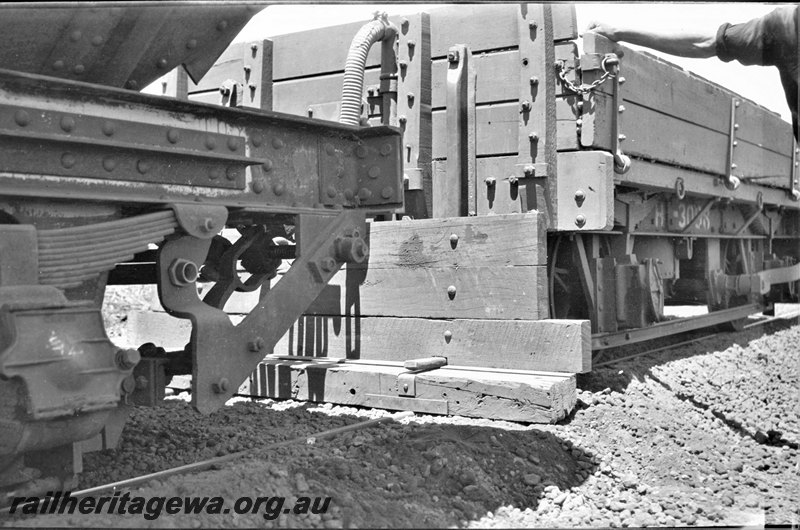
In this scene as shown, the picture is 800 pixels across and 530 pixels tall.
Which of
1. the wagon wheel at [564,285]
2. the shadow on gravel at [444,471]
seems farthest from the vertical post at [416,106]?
the shadow on gravel at [444,471]

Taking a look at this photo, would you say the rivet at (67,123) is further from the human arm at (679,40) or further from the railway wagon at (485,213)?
the human arm at (679,40)

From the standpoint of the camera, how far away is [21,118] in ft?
10.9

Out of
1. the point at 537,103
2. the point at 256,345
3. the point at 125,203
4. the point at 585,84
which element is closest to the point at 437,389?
the point at 256,345

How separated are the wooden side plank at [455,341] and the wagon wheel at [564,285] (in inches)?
39.2

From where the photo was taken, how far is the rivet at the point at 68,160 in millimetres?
3494

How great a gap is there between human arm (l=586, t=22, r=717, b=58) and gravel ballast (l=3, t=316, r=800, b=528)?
7.32 ft

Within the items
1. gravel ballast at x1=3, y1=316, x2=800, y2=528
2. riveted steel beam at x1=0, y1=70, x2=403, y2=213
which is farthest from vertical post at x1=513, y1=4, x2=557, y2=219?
gravel ballast at x1=3, y1=316, x2=800, y2=528

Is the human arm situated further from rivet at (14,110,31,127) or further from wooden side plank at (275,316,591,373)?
rivet at (14,110,31,127)

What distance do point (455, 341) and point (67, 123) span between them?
3.12m

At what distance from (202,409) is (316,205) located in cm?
136

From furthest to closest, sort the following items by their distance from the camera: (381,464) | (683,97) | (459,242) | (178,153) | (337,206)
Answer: (683,97), (459,242), (337,206), (381,464), (178,153)

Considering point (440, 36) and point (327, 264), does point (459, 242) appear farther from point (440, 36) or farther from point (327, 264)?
point (440, 36)

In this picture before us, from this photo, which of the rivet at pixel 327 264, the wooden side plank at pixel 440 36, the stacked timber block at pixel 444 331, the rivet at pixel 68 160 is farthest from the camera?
the wooden side plank at pixel 440 36

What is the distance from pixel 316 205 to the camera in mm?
4707
